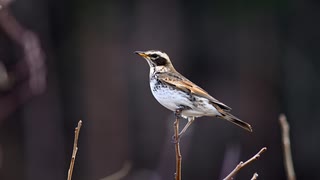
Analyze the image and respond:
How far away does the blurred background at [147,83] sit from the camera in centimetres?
1136

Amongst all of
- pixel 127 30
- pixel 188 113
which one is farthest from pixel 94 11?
pixel 188 113

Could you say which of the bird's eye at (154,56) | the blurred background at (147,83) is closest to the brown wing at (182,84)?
the bird's eye at (154,56)

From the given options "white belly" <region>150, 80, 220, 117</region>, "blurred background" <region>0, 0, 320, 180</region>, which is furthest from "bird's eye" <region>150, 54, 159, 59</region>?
"blurred background" <region>0, 0, 320, 180</region>

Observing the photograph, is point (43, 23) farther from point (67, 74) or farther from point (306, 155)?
point (306, 155)

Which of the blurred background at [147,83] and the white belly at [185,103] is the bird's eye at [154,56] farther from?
the blurred background at [147,83]

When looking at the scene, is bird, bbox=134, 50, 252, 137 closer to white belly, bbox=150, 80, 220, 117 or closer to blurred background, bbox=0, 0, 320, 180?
white belly, bbox=150, 80, 220, 117

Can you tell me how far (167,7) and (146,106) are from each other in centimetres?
144

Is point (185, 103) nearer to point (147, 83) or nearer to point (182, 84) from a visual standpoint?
point (182, 84)

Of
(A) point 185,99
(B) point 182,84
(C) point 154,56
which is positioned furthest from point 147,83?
(A) point 185,99

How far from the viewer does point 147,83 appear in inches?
444

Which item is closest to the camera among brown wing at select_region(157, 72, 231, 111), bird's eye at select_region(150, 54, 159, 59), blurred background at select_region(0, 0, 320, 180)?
brown wing at select_region(157, 72, 231, 111)

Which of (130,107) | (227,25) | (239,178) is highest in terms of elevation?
(227,25)

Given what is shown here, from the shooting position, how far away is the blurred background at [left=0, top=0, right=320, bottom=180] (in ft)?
37.3

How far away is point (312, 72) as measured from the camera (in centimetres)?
1209
